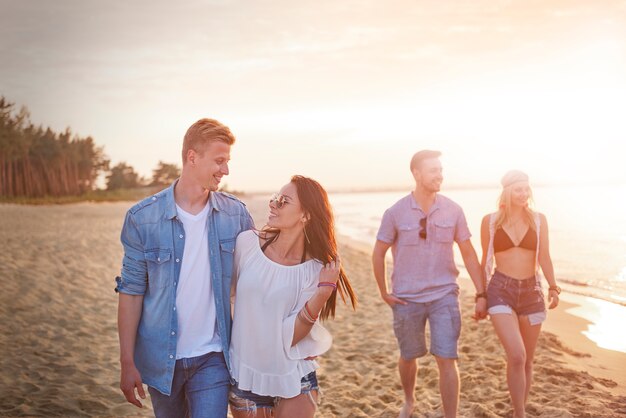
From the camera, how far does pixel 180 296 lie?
3.13 meters

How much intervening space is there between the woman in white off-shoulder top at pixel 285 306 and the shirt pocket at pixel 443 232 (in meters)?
2.05

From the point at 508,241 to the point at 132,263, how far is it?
3.37m

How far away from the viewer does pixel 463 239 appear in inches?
203

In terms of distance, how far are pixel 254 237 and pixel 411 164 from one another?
244cm

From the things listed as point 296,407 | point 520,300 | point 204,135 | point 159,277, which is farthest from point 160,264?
point 520,300

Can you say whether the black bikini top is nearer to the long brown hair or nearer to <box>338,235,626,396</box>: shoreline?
<box>338,235,626,396</box>: shoreline

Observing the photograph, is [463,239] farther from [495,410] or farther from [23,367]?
[23,367]

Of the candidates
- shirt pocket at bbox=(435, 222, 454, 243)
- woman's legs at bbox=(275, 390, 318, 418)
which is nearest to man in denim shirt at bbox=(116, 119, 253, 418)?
woman's legs at bbox=(275, 390, 318, 418)

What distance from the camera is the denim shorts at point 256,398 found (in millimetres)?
3080

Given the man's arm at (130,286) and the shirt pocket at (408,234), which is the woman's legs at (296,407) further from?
the shirt pocket at (408,234)

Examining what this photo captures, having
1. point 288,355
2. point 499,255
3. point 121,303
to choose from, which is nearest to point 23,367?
point 121,303

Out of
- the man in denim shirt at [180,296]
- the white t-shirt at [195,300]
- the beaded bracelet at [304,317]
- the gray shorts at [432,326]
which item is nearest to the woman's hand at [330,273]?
the beaded bracelet at [304,317]

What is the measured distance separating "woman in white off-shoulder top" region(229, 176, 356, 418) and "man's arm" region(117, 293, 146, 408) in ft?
1.73

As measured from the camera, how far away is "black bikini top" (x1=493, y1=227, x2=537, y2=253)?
501cm
